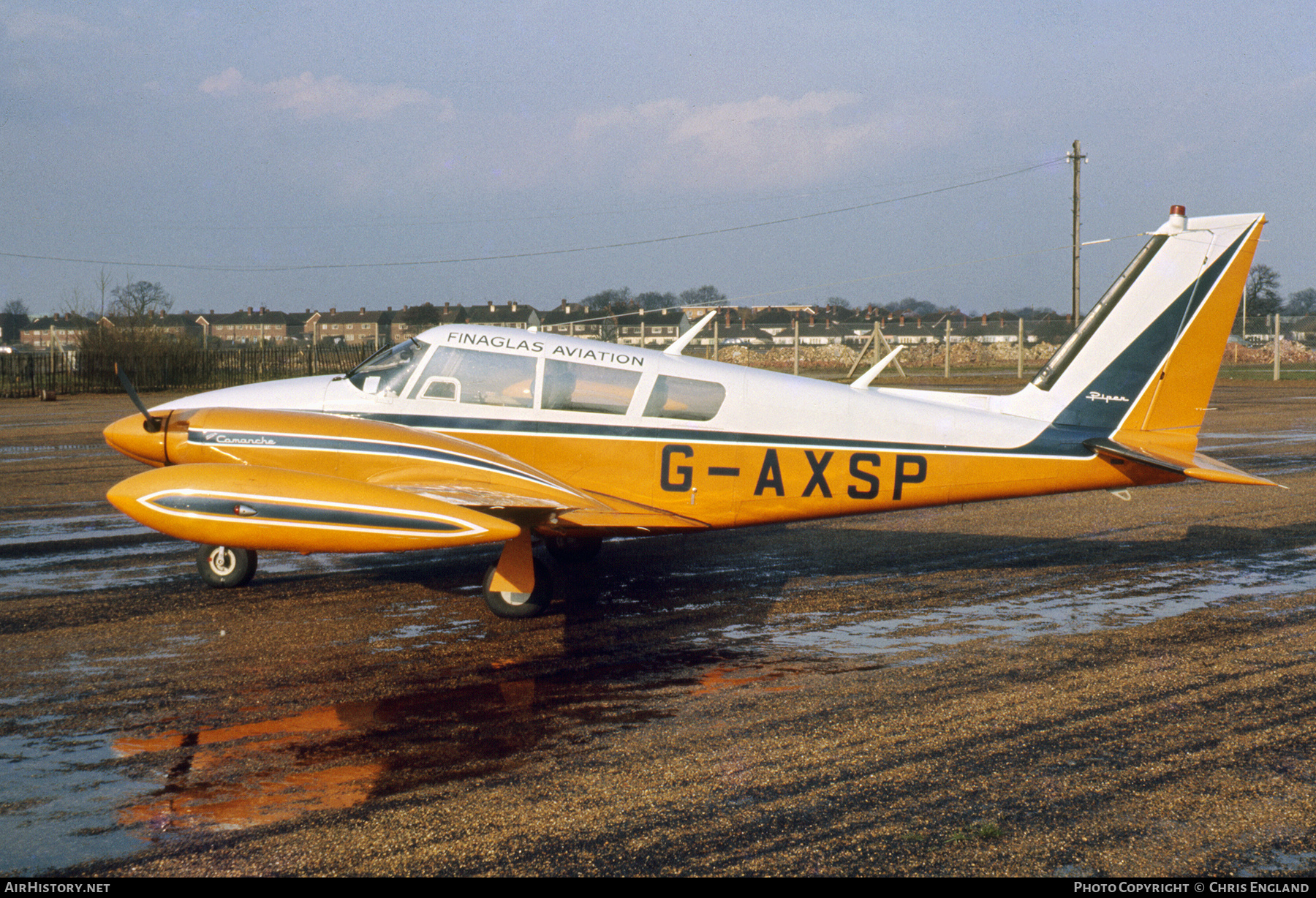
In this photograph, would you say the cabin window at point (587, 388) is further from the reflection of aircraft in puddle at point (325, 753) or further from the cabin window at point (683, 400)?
the reflection of aircraft in puddle at point (325, 753)

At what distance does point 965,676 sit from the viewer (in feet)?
21.7

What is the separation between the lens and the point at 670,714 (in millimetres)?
5898

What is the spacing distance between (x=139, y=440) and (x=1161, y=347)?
30.8ft

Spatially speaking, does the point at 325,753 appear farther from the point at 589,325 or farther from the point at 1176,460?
the point at 589,325

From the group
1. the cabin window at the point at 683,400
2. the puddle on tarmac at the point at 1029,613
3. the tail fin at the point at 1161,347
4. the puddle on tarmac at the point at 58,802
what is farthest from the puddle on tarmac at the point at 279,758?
the tail fin at the point at 1161,347

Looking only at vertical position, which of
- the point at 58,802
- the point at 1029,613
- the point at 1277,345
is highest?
the point at 1277,345

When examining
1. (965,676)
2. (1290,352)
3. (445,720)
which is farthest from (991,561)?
(1290,352)

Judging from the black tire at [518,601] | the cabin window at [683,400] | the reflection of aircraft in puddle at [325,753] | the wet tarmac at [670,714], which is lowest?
the reflection of aircraft in puddle at [325,753]

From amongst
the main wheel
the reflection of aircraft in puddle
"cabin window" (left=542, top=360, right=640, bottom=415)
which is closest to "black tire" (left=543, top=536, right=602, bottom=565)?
"cabin window" (left=542, top=360, right=640, bottom=415)

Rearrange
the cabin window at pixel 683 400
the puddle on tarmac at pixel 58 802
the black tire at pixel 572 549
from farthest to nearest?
the black tire at pixel 572 549
the cabin window at pixel 683 400
the puddle on tarmac at pixel 58 802

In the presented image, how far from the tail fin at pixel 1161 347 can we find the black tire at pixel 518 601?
16.4ft

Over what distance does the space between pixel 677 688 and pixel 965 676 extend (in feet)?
6.27

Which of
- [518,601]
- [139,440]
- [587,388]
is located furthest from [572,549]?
[139,440]

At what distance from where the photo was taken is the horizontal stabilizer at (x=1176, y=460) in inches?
344
